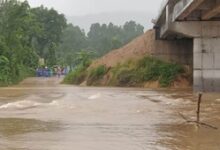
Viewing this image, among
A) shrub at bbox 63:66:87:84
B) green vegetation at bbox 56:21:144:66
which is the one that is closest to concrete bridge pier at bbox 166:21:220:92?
shrub at bbox 63:66:87:84

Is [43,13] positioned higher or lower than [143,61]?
higher

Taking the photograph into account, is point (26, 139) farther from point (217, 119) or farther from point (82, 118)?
point (217, 119)

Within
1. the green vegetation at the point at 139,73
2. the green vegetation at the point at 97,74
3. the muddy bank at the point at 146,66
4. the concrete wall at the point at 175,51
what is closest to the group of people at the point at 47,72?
the muddy bank at the point at 146,66

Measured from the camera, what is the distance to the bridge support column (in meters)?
31.6

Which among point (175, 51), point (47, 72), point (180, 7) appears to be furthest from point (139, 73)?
point (47, 72)

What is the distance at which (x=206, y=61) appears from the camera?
104 ft

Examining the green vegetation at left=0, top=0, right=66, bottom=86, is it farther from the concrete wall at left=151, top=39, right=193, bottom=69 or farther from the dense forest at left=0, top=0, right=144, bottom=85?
the concrete wall at left=151, top=39, right=193, bottom=69

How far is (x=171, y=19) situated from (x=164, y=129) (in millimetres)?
22928

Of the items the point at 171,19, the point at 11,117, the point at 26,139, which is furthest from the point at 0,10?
the point at 26,139

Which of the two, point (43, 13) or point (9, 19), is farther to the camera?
point (43, 13)

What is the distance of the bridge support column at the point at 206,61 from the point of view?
31641 mm

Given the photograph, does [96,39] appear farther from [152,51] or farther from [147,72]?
[147,72]

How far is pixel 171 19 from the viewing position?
3403 cm

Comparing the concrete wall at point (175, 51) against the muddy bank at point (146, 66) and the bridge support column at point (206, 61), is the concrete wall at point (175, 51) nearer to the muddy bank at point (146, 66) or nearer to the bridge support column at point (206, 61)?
the muddy bank at point (146, 66)
